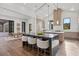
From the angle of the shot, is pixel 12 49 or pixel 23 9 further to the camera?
pixel 12 49

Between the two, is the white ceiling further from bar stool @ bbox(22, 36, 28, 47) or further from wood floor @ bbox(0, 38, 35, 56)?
bar stool @ bbox(22, 36, 28, 47)

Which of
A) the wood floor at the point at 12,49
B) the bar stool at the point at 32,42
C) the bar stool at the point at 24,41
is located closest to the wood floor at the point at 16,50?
the wood floor at the point at 12,49

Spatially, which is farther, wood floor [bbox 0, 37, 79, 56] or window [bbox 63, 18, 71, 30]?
window [bbox 63, 18, 71, 30]

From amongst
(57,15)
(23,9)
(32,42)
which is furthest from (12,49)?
(57,15)

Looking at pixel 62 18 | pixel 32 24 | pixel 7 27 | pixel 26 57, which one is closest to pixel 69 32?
pixel 62 18

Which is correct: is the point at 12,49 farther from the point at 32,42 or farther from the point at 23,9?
the point at 23,9

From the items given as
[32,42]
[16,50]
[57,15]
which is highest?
[57,15]

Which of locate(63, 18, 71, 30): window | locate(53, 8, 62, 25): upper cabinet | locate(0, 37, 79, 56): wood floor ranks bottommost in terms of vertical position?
locate(0, 37, 79, 56): wood floor

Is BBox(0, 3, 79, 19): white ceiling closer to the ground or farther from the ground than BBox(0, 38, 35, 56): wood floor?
farther from the ground

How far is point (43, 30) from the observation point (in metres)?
4.33

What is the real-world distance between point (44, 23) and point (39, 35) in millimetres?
507

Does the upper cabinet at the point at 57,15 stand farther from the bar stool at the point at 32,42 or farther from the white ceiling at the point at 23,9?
the bar stool at the point at 32,42

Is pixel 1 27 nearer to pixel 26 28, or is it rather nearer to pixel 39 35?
→ pixel 26 28

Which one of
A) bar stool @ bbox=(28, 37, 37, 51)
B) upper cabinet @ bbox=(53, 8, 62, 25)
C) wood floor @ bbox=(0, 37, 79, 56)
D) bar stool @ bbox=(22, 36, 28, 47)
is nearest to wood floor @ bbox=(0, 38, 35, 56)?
wood floor @ bbox=(0, 37, 79, 56)
